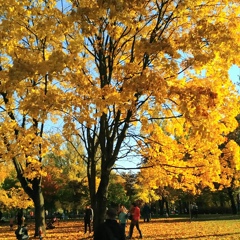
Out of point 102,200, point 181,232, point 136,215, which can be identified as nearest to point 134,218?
point 136,215

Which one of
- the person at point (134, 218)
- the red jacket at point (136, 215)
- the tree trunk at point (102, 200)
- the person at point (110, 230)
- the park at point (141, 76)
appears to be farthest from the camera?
the red jacket at point (136, 215)

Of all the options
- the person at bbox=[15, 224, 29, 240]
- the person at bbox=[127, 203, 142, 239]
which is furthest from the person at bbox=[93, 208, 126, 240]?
the person at bbox=[127, 203, 142, 239]

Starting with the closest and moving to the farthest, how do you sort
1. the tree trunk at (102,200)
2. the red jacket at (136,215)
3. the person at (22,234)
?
the tree trunk at (102,200), the person at (22,234), the red jacket at (136,215)

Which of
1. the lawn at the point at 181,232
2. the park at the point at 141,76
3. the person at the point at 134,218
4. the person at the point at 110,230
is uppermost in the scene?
the park at the point at 141,76

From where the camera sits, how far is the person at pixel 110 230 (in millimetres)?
4789

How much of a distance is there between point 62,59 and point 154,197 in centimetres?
4313

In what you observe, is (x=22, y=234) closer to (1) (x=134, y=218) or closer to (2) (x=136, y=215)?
(1) (x=134, y=218)

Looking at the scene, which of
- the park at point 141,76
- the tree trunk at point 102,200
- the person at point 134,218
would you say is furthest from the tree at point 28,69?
the person at point 134,218

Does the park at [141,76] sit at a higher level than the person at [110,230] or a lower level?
higher

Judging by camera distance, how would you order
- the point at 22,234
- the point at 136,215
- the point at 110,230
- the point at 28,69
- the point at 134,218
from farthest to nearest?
the point at 136,215 < the point at 134,218 < the point at 22,234 < the point at 28,69 < the point at 110,230

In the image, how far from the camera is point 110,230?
191 inches

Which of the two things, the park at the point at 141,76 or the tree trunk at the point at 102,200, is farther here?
the tree trunk at the point at 102,200

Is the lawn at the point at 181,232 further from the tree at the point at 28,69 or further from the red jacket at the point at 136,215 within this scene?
the tree at the point at 28,69

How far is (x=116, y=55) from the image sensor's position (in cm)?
1020
